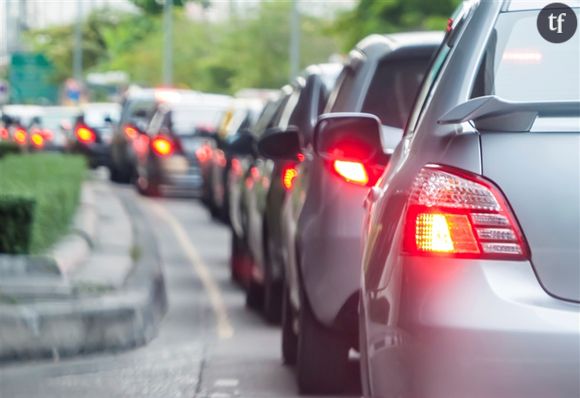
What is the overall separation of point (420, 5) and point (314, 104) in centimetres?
3803

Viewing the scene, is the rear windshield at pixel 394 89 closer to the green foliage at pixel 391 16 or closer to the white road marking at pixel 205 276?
the white road marking at pixel 205 276

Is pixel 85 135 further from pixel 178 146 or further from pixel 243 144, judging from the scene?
pixel 243 144

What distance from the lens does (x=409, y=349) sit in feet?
16.0

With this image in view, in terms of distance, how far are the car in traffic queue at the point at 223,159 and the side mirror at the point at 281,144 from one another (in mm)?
10834

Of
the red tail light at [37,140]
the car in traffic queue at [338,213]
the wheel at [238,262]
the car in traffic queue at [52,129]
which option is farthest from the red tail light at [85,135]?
the car in traffic queue at [338,213]

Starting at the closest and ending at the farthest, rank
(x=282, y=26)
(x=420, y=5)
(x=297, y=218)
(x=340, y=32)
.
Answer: (x=297, y=218) → (x=420, y=5) → (x=340, y=32) → (x=282, y=26)

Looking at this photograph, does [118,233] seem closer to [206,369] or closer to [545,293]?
[206,369]

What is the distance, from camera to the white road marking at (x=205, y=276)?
12070 millimetres

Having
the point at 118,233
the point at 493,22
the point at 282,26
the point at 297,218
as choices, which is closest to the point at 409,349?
the point at 493,22

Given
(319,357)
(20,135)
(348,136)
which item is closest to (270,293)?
(319,357)

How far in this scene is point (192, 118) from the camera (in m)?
30.8

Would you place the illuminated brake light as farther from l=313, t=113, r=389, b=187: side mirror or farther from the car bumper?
the car bumper

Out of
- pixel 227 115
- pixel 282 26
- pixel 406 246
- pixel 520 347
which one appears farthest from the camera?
pixel 282 26

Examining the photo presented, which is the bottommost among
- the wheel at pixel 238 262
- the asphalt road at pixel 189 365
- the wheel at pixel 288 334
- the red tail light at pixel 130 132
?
the red tail light at pixel 130 132
